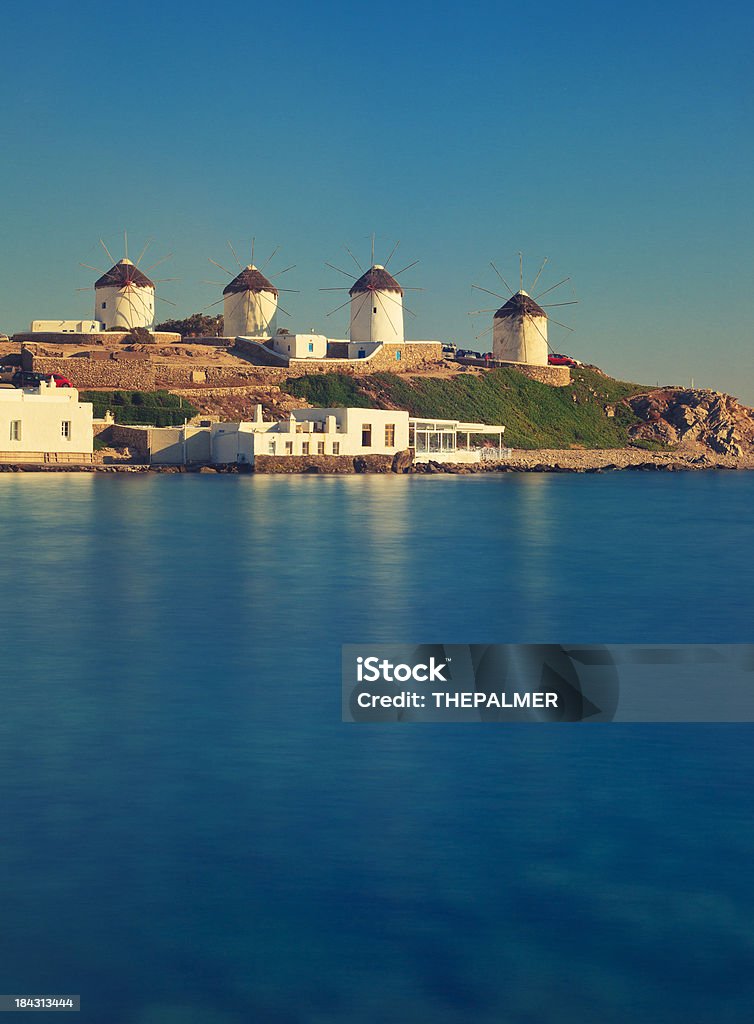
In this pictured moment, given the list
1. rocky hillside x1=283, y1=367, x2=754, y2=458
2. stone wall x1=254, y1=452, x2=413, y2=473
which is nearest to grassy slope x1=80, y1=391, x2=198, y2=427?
stone wall x1=254, y1=452, x2=413, y2=473

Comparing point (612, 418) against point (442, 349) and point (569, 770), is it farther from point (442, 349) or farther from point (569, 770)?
point (569, 770)

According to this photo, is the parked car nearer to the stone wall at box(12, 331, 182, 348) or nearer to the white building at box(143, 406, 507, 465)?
the white building at box(143, 406, 507, 465)

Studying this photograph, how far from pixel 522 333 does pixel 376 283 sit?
12.5 m

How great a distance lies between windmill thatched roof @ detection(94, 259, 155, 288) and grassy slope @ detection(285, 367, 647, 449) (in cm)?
1489

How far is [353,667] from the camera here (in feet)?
55.7

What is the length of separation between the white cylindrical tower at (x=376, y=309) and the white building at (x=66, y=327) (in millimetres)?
19029

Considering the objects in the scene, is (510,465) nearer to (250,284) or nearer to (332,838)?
(250,284)

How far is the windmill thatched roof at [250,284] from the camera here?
9288 centimetres

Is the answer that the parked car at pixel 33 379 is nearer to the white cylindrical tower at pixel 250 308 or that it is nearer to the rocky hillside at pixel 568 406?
the rocky hillside at pixel 568 406

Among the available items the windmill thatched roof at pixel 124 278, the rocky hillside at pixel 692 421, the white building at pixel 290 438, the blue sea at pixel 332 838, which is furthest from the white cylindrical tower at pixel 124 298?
the blue sea at pixel 332 838

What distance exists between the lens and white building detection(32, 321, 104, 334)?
83000mm

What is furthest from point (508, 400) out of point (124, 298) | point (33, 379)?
point (33, 379)

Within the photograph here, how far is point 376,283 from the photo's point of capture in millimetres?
93438

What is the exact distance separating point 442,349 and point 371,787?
86918 mm
